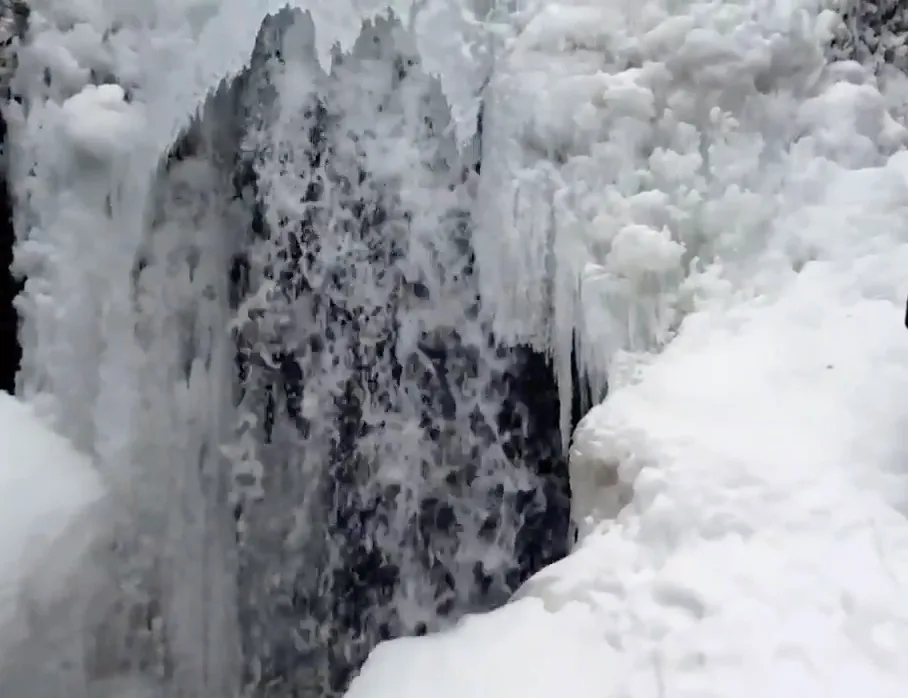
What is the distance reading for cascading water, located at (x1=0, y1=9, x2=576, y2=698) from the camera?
7.36ft

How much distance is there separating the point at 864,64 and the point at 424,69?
3.42ft

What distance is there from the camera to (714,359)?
1.89 metres

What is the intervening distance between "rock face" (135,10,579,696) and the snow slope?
29cm

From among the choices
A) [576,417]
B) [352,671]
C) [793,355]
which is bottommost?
[352,671]

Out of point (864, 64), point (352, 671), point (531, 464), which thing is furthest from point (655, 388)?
point (352, 671)

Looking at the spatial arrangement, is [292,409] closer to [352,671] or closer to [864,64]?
[352,671]

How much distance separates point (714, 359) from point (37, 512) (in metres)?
1.59

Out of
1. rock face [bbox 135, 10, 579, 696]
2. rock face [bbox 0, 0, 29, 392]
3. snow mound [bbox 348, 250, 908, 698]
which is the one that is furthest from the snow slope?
rock face [bbox 0, 0, 29, 392]

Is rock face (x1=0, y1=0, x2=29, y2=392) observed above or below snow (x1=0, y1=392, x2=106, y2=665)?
above

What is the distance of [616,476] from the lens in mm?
1765

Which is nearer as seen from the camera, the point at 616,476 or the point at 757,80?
the point at 616,476

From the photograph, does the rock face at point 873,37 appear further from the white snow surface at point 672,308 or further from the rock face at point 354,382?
the rock face at point 354,382

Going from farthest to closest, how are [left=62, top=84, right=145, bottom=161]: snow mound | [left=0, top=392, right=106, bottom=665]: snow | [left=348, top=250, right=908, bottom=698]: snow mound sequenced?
[left=62, top=84, right=145, bottom=161]: snow mound < [left=0, top=392, right=106, bottom=665]: snow < [left=348, top=250, right=908, bottom=698]: snow mound

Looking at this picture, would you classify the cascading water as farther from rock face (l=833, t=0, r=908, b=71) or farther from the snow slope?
rock face (l=833, t=0, r=908, b=71)
